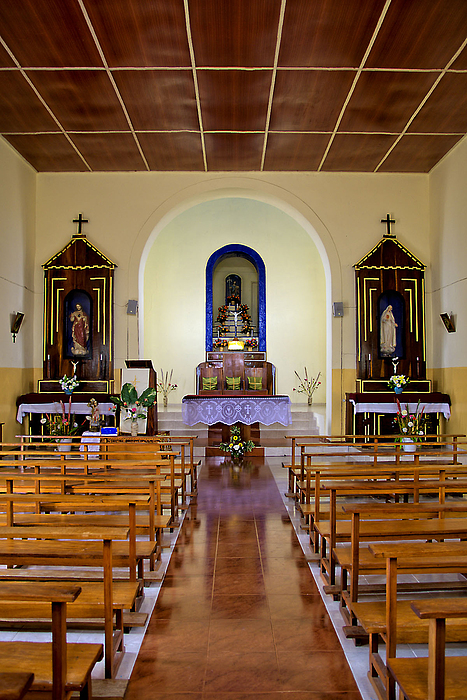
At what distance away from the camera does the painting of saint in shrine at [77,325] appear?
9.45 meters

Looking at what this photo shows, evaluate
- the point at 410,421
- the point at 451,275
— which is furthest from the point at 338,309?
the point at 410,421

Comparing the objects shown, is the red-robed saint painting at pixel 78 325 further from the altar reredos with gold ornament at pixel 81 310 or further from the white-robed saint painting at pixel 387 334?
the white-robed saint painting at pixel 387 334

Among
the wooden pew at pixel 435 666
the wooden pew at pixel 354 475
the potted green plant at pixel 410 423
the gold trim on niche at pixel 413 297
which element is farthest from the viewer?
the gold trim on niche at pixel 413 297

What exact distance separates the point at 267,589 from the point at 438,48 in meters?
6.13

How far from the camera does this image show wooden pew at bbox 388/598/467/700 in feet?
5.45

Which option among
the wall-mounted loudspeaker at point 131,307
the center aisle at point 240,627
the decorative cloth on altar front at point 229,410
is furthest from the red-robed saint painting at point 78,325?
the center aisle at point 240,627

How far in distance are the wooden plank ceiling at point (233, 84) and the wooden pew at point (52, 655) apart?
226 inches

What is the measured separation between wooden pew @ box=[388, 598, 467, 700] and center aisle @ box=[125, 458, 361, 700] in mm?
450

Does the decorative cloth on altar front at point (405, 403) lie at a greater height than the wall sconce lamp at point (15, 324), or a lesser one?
lesser

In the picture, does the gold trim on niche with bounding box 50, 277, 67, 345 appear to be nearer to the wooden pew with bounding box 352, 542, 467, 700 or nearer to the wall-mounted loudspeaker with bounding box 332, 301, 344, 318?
the wall-mounted loudspeaker with bounding box 332, 301, 344, 318

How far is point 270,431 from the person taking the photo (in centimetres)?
1002

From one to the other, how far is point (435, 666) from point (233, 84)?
700 cm

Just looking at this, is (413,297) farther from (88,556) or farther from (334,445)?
(88,556)

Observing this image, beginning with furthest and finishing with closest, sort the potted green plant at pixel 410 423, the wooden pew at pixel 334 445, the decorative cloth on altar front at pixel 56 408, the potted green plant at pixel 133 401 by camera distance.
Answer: the decorative cloth on altar front at pixel 56 408
the potted green plant at pixel 133 401
the potted green plant at pixel 410 423
the wooden pew at pixel 334 445
